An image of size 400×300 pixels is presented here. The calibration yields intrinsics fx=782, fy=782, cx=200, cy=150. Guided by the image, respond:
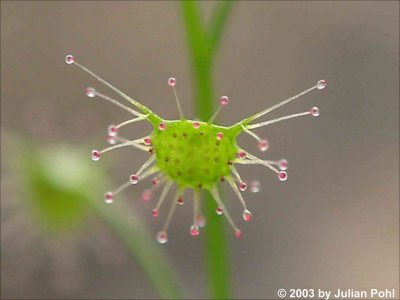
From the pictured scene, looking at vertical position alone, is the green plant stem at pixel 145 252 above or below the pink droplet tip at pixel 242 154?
below

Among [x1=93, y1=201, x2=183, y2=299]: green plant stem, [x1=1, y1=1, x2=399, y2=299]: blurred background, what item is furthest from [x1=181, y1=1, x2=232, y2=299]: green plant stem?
[x1=1, y1=1, x2=399, y2=299]: blurred background

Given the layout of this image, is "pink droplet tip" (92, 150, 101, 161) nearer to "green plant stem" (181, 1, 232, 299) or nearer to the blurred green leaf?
"green plant stem" (181, 1, 232, 299)

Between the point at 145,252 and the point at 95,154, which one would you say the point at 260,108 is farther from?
the point at 95,154

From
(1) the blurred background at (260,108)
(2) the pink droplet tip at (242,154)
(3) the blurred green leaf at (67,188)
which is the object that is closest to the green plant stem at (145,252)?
(3) the blurred green leaf at (67,188)

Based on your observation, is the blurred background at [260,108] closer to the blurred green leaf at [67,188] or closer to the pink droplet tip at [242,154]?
the blurred green leaf at [67,188]

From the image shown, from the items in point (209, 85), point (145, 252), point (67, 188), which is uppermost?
point (209, 85)

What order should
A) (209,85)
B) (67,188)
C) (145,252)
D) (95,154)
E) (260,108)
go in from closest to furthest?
(95,154)
(209,85)
(145,252)
(67,188)
(260,108)

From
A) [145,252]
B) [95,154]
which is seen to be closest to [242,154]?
[95,154]
